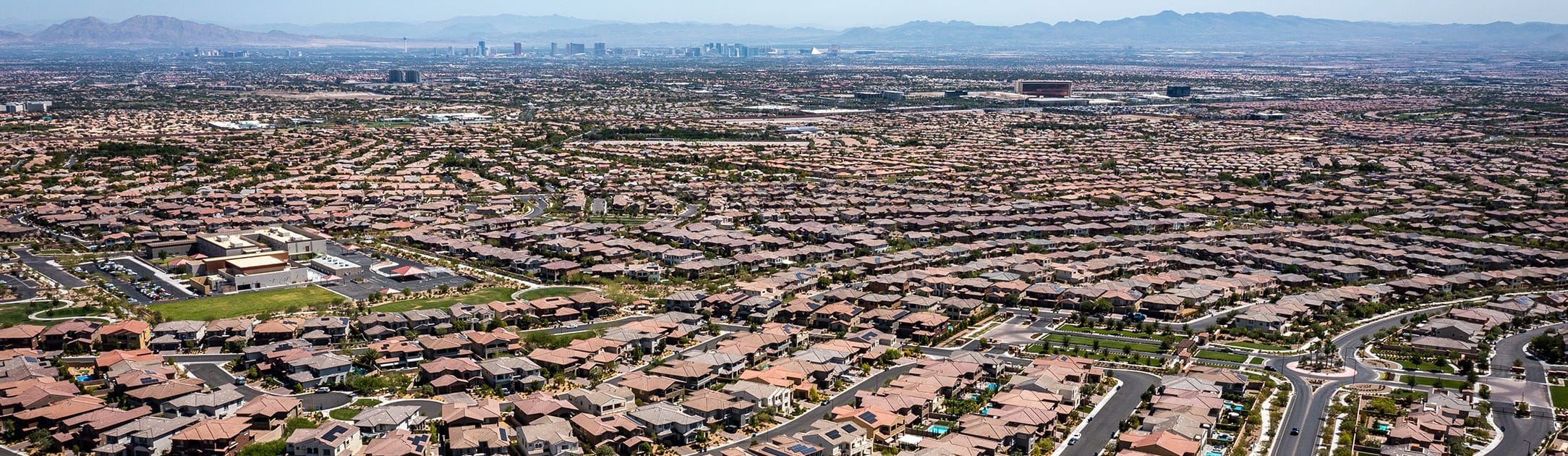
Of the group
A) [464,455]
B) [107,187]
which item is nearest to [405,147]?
[107,187]

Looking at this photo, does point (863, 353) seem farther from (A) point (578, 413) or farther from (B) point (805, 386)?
(A) point (578, 413)

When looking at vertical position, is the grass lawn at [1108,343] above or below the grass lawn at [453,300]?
below

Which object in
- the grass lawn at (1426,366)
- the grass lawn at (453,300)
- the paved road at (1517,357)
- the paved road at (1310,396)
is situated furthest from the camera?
the grass lawn at (453,300)

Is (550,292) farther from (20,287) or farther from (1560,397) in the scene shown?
(1560,397)

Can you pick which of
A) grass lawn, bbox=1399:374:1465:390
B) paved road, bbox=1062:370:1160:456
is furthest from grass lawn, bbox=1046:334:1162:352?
grass lawn, bbox=1399:374:1465:390

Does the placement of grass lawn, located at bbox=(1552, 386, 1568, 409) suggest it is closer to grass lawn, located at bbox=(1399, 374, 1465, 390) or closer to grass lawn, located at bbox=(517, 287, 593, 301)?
grass lawn, located at bbox=(1399, 374, 1465, 390)

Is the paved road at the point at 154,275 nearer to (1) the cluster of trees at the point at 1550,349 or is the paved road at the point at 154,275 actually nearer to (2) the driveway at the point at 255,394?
(2) the driveway at the point at 255,394

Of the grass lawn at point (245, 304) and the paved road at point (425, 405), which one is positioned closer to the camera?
the paved road at point (425, 405)

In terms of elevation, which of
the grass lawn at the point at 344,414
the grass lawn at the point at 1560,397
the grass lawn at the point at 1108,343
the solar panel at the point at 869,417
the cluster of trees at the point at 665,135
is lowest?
the cluster of trees at the point at 665,135

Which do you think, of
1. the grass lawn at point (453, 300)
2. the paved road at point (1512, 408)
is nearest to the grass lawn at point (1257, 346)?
the paved road at point (1512, 408)
